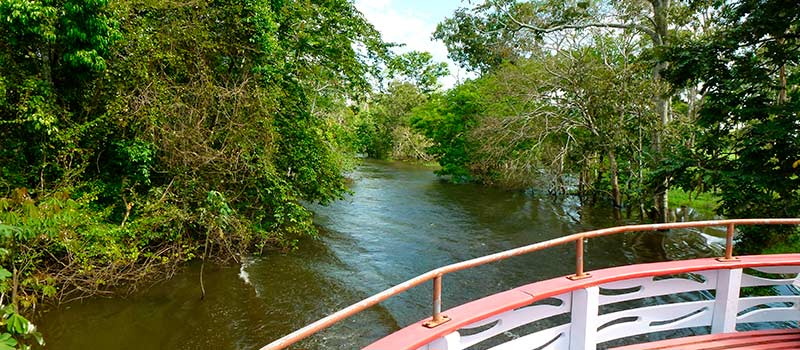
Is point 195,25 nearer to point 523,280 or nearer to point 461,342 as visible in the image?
point 461,342

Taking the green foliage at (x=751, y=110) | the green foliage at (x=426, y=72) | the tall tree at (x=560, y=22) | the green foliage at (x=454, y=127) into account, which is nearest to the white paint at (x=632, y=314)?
the green foliage at (x=751, y=110)

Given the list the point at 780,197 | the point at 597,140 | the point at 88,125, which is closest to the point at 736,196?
the point at 780,197

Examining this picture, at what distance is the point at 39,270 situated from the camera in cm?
589

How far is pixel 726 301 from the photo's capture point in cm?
342

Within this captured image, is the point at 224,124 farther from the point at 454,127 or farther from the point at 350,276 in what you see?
the point at 454,127

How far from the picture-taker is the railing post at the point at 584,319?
9.52 ft

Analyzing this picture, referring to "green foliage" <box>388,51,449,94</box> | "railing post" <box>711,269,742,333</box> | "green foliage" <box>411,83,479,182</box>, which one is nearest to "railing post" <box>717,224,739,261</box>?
"railing post" <box>711,269,742,333</box>

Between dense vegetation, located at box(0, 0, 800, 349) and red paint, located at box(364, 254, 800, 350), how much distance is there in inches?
93.8

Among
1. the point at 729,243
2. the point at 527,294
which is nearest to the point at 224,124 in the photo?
the point at 527,294

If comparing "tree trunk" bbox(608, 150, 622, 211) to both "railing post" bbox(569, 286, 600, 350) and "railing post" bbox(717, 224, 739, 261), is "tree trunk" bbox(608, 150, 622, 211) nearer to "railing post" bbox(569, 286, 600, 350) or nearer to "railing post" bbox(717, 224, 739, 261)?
"railing post" bbox(717, 224, 739, 261)

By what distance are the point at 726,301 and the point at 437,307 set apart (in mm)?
2752

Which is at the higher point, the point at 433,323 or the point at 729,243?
the point at 729,243

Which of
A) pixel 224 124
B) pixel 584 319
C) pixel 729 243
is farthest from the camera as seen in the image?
pixel 224 124

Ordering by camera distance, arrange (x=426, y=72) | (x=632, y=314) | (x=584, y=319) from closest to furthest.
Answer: (x=584, y=319) < (x=632, y=314) < (x=426, y=72)
